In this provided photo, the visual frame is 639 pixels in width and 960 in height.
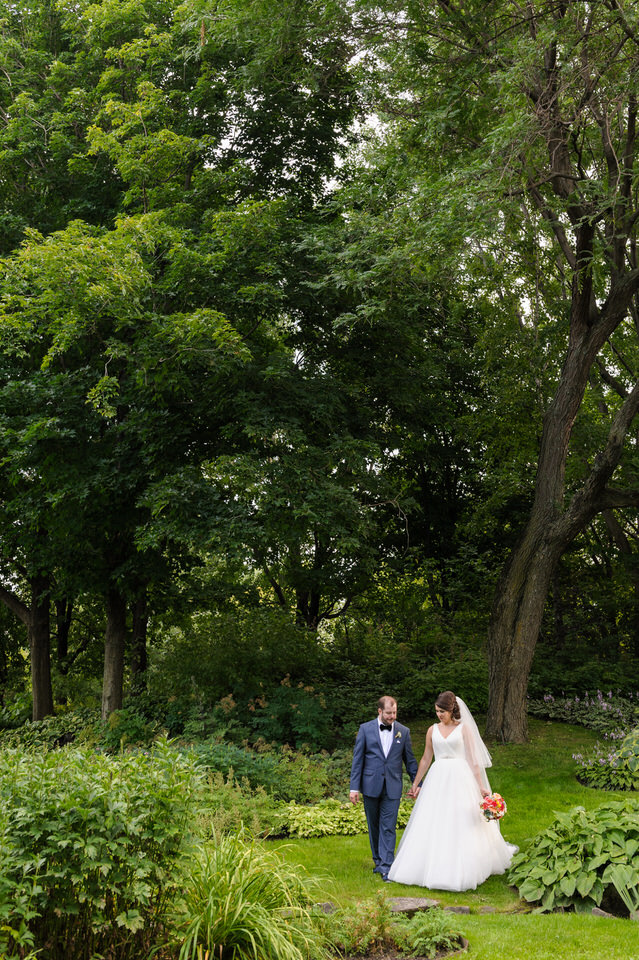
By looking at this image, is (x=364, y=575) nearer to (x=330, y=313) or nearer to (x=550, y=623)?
(x=330, y=313)

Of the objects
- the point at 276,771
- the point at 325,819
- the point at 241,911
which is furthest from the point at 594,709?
the point at 241,911

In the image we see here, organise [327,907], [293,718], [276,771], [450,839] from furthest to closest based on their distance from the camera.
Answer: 1. [293,718]
2. [276,771]
3. [450,839]
4. [327,907]

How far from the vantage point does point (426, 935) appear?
506cm

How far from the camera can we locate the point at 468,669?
15.4 m

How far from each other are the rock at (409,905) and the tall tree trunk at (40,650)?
1349 cm

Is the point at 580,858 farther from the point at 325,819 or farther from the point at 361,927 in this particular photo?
the point at 325,819

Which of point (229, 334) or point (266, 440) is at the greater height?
point (229, 334)

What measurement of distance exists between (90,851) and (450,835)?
4132 mm

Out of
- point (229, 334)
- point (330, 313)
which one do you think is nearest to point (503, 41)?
point (330, 313)

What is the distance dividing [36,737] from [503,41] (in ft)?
48.4

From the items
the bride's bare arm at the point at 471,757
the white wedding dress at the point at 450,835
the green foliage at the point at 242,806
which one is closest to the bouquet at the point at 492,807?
the white wedding dress at the point at 450,835

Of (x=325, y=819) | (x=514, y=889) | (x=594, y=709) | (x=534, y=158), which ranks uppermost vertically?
(x=534, y=158)

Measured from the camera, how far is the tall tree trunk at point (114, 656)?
46.6 ft

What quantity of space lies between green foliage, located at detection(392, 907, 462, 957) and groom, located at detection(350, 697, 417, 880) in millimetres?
1749
